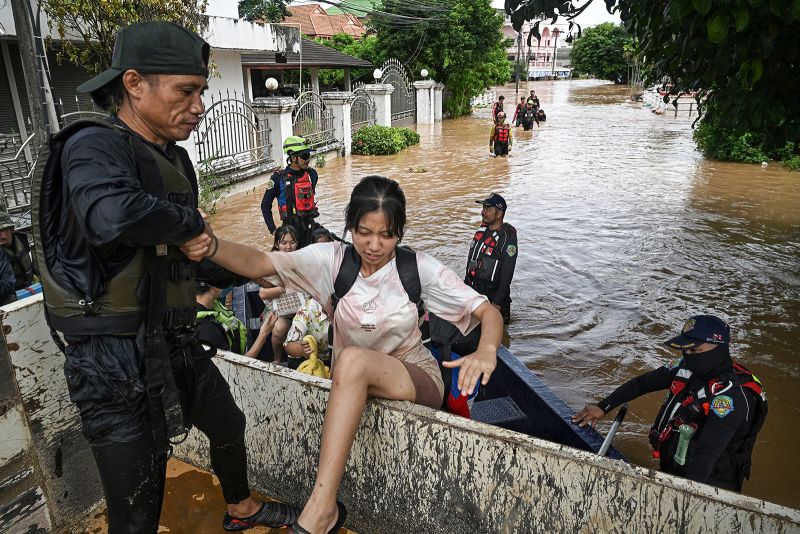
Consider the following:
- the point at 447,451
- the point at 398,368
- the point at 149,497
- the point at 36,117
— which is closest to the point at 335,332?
the point at 398,368

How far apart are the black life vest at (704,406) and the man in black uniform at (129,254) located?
2.35 m

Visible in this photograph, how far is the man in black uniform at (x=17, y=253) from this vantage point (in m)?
5.18

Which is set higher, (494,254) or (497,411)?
(494,254)

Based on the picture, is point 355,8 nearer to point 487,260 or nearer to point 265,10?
point 487,260

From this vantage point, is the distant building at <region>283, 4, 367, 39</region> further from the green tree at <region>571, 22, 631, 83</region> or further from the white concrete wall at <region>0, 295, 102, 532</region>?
the white concrete wall at <region>0, 295, 102, 532</region>

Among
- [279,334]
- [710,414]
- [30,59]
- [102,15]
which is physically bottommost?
[279,334]

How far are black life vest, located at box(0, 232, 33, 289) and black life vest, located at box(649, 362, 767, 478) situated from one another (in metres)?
5.32

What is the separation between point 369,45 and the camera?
92.9ft

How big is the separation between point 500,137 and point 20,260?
1312cm

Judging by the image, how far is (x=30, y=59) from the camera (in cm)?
591

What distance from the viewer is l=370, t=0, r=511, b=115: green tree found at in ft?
81.5

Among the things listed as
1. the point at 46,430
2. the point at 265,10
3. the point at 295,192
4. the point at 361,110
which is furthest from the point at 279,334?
the point at 265,10

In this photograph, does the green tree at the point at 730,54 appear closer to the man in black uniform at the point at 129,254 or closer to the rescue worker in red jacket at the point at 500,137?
the man in black uniform at the point at 129,254

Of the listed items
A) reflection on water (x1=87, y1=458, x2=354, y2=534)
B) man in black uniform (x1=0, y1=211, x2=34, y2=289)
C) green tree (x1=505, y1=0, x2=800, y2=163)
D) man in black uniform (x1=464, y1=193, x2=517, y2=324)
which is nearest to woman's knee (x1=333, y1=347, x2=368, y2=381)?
reflection on water (x1=87, y1=458, x2=354, y2=534)
